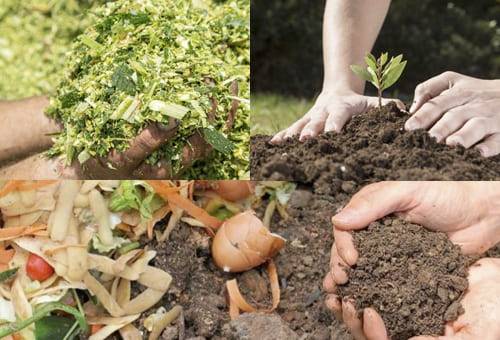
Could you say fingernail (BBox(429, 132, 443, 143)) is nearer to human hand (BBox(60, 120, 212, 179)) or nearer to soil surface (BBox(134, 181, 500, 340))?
soil surface (BBox(134, 181, 500, 340))

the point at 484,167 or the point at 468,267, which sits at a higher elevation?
the point at 484,167

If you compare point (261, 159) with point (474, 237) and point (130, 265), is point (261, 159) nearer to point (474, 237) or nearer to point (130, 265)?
point (130, 265)

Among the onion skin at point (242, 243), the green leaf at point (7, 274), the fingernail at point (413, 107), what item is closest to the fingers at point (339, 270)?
the onion skin at point (242, 243)

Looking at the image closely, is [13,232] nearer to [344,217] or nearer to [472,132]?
[344,217]

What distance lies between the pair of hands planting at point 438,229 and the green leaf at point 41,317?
549 millimetres

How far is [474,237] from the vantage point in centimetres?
162

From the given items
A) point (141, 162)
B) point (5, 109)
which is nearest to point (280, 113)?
point (141, 162)

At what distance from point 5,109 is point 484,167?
112 cm

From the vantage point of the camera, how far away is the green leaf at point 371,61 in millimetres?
1497

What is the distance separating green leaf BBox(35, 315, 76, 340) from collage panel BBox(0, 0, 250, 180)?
31 centimetres

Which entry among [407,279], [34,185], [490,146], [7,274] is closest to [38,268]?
[7,274]

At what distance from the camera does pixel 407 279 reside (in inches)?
58.6

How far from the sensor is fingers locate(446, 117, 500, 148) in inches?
58.5

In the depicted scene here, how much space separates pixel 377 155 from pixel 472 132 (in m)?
0.20
